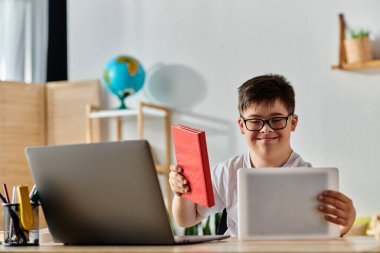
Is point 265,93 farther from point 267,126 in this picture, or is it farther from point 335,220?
point 335,220

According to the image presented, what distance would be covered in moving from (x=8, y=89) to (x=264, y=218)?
356 cm

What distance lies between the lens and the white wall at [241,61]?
14.1 ft

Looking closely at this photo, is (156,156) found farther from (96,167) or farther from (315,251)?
(315,251)

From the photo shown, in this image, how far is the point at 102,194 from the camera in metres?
1.66

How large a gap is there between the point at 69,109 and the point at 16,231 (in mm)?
3419

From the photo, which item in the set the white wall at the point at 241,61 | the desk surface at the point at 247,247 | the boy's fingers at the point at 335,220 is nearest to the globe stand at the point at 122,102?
the white wall at the point at 241,61

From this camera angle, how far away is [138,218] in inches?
63.9

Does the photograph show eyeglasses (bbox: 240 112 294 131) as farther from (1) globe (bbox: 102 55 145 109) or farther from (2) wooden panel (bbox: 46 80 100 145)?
(2) wooden panel (bbox: 46 80 100 145)

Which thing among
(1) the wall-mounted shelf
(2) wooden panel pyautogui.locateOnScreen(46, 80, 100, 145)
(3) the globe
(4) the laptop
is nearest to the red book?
(4) the laptop

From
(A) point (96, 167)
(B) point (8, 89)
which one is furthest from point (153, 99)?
(A) point (96, 167)

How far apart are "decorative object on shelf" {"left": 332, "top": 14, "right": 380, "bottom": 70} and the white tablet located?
2.66 metres

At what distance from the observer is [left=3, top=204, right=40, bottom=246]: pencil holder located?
1799 mm

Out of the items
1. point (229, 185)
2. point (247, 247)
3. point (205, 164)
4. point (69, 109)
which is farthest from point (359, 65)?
point (247, 247)

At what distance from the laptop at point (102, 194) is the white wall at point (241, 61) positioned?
269 centimetres
